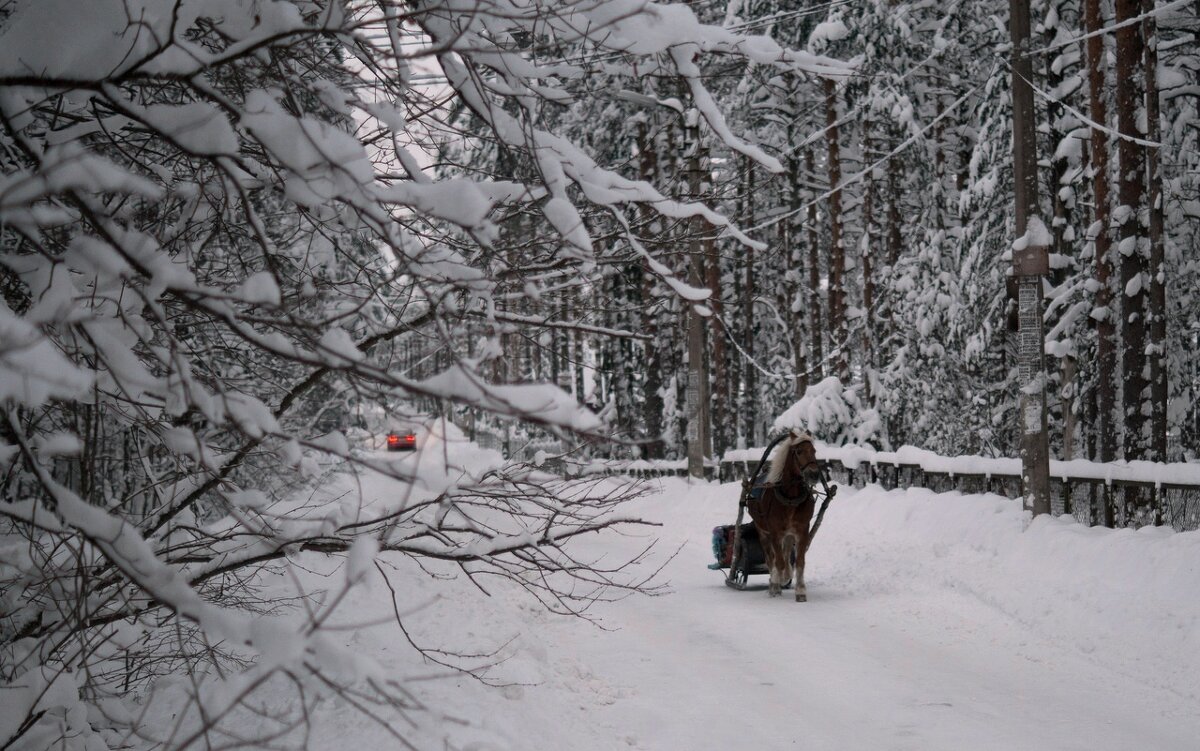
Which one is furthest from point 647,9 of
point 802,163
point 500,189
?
point 802,163

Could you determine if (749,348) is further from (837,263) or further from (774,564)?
(774,564)

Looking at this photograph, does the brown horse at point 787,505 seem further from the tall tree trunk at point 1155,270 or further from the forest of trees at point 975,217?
the tall tree trunk at point 1155,270

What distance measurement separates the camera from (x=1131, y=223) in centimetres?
1395

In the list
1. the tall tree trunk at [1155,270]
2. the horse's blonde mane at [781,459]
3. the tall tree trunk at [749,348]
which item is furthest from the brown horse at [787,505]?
the tall tree trunk at [749,348]

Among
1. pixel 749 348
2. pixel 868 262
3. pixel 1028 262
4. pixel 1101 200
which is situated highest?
pixel 868 262

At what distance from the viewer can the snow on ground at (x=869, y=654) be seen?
620 cm

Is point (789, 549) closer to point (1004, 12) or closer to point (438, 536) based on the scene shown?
point (438, 536)

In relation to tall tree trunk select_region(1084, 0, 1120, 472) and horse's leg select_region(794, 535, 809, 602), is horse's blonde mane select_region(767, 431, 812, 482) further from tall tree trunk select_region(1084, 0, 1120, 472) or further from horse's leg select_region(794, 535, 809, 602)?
tall tree trunk select_region(1084, 0, 1120, 472)

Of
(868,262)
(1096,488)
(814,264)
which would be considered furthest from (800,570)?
(814,264)

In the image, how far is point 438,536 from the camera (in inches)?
137

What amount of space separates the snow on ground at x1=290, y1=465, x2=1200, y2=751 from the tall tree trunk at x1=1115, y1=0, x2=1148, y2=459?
323 centimetres

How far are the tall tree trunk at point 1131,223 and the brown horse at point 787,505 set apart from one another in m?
5.74

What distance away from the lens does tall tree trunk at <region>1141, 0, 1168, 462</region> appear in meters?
14.5

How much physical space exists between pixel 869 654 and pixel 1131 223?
8983 mm
